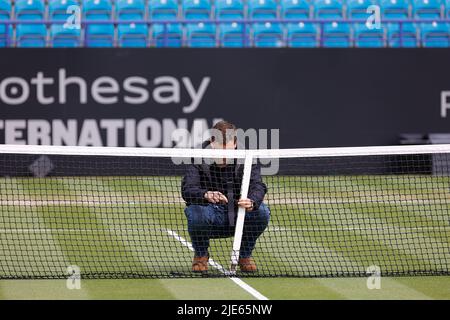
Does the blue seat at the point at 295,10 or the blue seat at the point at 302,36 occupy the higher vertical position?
the blue seat at the point at 295,10

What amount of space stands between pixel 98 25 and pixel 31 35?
1.32 metres

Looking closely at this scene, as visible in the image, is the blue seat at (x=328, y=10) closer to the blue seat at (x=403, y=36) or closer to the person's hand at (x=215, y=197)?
the blue seat at (x=403, y=36)

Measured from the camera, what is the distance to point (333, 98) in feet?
63.8

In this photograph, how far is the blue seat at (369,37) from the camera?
64.5 feet

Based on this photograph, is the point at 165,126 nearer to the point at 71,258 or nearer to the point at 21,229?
the point at 21,229

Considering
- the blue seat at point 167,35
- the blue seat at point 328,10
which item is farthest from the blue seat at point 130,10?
the blue seat at point 328,10

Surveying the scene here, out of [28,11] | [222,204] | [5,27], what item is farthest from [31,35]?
[222,204]

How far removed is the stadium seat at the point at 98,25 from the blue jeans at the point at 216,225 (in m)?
10.4

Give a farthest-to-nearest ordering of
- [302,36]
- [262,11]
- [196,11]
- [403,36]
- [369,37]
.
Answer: [262,11] < [196,11] < [403,36] < [369,37] < [302,36]

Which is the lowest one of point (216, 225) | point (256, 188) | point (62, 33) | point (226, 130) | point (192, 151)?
A: point (216, 225)

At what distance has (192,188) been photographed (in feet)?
29.7

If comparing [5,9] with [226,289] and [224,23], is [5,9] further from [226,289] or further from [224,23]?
[226,289]

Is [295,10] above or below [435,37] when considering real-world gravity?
above

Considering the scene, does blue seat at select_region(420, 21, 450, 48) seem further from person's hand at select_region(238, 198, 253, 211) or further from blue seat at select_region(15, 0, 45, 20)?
person's hand at select_region(238, 198, 253, 211)
